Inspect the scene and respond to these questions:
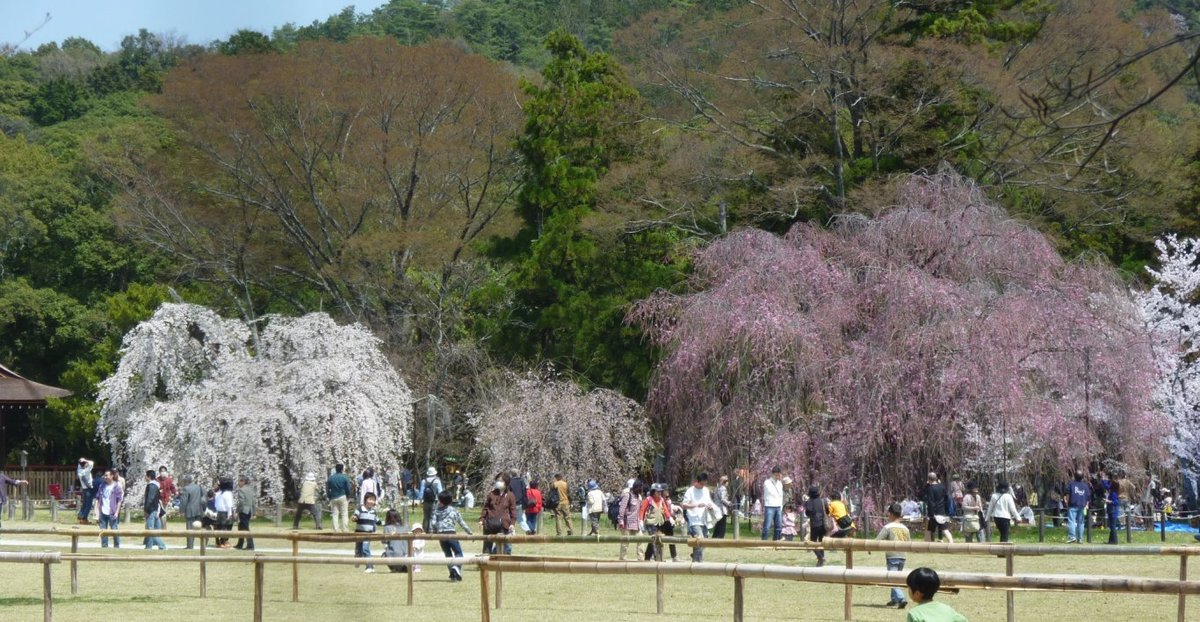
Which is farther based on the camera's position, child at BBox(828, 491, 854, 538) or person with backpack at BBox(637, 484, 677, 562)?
person with backpack at BBox(637, 484, 677, 562)

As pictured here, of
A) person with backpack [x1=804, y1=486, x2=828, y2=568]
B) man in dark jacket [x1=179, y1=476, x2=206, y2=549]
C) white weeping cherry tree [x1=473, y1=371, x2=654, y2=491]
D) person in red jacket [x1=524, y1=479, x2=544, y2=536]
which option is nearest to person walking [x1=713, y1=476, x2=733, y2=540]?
person in red jacket [x1=524, y1=479, x2=544, y2=536]

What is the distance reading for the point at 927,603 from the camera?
7.56 m

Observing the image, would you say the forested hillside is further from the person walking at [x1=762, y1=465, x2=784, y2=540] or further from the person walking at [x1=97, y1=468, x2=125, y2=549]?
the person walking at [x1=97, y1=468, x2=125, y2=549]

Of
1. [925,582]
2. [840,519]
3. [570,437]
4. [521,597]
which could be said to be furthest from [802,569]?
[570,437]

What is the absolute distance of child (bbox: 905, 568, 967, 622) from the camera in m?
7.31

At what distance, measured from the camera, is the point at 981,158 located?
128 feet

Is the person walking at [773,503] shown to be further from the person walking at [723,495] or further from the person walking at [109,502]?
the person walking at [109,502]

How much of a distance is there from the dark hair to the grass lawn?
21.8 feet

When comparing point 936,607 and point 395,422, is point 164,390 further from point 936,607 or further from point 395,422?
point 936,607

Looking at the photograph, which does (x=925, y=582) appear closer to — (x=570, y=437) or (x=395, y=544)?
(x=395, y=544)

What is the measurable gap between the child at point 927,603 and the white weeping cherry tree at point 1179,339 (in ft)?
82.3

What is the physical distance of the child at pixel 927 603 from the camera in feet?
24.0

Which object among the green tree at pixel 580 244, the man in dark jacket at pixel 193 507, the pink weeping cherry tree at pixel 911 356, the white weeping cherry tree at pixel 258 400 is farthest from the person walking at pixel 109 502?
the green tree at pixel 580 244

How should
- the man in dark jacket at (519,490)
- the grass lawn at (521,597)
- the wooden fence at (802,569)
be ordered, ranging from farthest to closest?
the man in dark jacket at (519,490) < the grass lawn at (521,597) < the wooden fence at (802,569)
